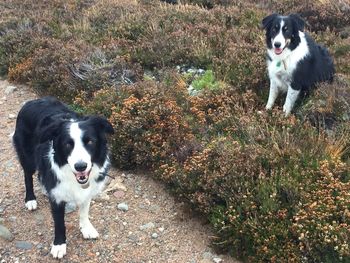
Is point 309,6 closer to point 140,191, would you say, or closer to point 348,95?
point 348,95

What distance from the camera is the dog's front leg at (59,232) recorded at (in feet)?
15.2

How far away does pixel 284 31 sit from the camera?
6.61 metres

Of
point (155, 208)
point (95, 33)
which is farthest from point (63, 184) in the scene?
point (95, 33)

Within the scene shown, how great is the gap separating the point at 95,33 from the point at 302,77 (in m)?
5.38

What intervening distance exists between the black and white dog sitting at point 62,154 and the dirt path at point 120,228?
19 centimetres

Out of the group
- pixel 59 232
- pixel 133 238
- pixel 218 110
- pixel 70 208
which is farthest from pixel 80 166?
pixel 218 110

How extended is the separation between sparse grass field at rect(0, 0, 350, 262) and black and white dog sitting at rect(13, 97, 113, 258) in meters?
1.21

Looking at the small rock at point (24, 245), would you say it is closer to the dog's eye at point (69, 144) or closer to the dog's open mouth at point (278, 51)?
the dog's eye at point (69, 144)

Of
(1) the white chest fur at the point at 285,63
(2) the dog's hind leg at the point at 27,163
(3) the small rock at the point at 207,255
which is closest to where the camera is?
(3) the small rock at the point at 207,255

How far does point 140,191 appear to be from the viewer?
5.78 m

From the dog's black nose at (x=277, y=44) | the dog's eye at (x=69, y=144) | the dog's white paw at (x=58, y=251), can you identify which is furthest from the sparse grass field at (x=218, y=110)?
the dog's eye at (x=69, y=144)

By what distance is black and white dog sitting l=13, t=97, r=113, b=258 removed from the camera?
4156mm

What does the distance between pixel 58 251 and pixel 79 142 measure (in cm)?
132

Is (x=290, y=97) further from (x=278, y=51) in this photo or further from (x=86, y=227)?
(x=86, y=227)
